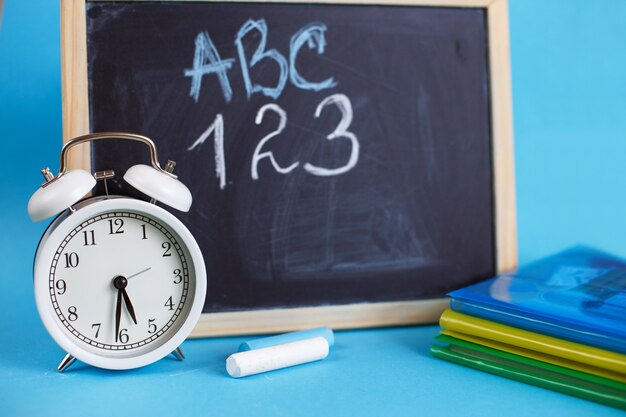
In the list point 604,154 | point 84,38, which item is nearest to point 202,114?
point 84,38

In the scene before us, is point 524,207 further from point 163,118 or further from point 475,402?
point 163,118

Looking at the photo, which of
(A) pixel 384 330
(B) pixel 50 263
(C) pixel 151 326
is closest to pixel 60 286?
(B) pixel 50 263

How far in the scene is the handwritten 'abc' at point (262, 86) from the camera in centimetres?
129

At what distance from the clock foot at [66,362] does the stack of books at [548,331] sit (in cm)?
56

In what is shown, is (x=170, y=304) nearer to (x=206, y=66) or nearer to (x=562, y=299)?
(x=206, y=66)

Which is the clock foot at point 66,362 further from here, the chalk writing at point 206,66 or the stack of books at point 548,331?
the stack of books at point 548,331

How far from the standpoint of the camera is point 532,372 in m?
1.13

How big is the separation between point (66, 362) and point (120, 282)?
0.15 m

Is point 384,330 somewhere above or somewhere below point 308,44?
below

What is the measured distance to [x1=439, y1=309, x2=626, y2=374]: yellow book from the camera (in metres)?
1.06

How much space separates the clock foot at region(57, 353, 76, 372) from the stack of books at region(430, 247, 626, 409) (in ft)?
1.85

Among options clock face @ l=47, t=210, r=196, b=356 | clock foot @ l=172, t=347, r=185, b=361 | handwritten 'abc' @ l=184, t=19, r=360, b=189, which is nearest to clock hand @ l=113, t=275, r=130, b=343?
clock face @ l=47, t=210, r=196, b=356

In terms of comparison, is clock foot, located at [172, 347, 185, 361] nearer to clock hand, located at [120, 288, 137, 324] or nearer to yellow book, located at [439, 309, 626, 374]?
clock hand, located at [120, 288, 137, 324]

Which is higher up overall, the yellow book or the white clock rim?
the white clock rim
